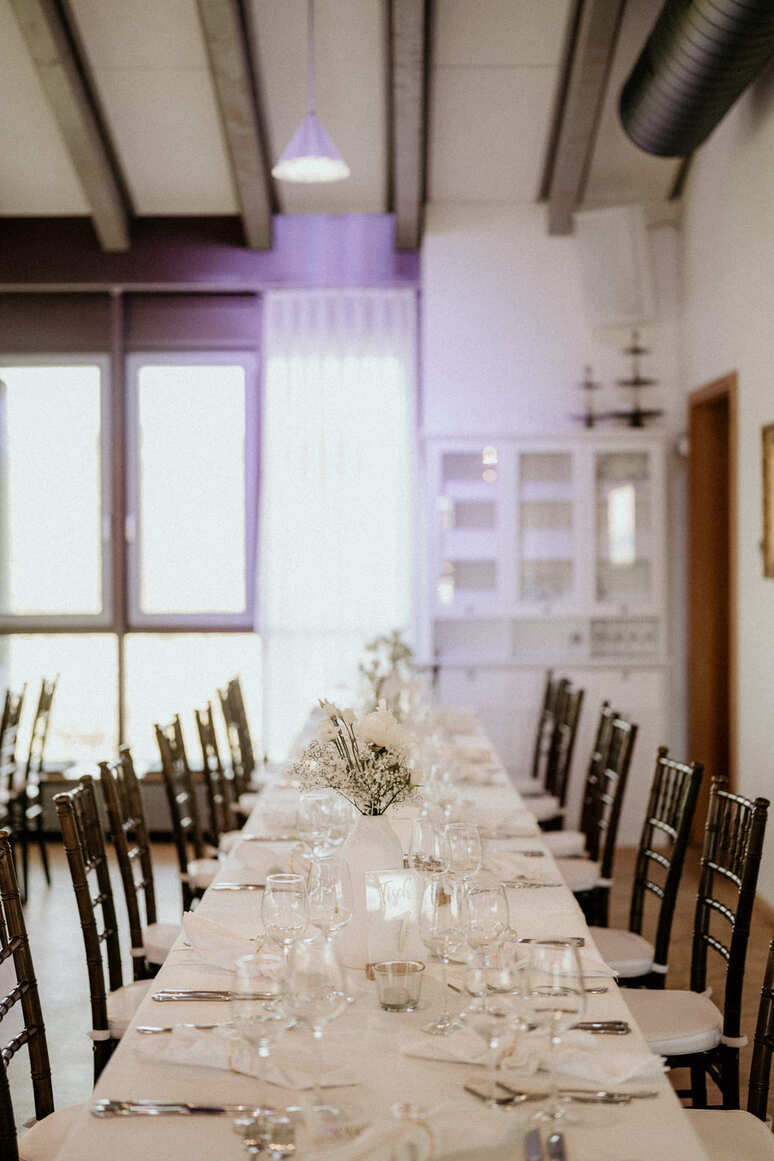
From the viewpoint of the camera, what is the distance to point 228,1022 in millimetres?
2059

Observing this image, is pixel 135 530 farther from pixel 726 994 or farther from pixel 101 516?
pixel 726 994

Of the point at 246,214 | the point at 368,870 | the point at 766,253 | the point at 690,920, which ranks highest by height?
the point at 246,214

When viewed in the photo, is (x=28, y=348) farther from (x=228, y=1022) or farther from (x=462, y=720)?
(x=228, y=1022)

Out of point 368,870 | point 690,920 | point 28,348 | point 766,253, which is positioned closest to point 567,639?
point 690,920

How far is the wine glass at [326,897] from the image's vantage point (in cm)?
→ 220

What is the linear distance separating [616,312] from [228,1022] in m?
5.82

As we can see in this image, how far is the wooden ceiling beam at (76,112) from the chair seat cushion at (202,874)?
3866mm

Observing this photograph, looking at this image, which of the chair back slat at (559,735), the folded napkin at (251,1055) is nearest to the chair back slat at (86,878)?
the folded napkin at (251,1055)

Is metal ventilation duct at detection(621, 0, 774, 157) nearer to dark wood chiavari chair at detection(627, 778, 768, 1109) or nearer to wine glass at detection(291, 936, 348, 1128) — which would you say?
dark wood chiavari chair at detection(627, 778, 768, 1109)

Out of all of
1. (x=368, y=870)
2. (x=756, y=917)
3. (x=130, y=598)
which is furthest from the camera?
(x=130, y=598)

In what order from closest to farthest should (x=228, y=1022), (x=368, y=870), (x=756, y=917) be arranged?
(x=228, y=1022), (x=368, y=870), (x=756, y=917)

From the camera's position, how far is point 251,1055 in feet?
6.02

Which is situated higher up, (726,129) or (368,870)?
(726,129)

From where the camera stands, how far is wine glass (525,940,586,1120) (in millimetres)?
1741
